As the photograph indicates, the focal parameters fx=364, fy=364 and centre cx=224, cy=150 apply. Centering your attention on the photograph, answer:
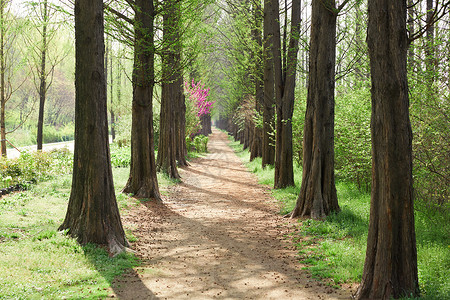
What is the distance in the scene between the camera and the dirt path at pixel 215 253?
14.8ft

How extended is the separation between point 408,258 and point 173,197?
8307mm

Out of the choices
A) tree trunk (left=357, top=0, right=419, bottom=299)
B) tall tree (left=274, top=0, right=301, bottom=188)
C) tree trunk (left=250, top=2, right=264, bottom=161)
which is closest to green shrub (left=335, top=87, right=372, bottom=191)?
tall tree (left=274, top=0, right=301, bottom=188)

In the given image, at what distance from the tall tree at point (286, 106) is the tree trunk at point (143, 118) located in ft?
13.3

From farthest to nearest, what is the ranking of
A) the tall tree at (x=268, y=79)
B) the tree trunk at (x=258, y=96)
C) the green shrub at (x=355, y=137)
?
the tree trunk at (x=258, y=96)
the tall tree at (x=268, y=79)
the green shrub at (x=355, y=137)

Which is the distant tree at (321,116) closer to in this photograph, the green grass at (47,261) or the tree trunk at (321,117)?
the tree trunk at (321,117)

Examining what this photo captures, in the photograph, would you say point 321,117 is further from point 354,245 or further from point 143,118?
point 143,118

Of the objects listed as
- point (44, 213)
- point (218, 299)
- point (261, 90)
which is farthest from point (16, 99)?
point (218, 299)

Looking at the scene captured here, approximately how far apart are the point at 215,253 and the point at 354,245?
227cm

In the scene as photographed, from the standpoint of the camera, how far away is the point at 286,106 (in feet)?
38.2

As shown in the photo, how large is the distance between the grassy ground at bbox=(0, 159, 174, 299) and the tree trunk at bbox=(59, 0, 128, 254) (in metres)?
0.49

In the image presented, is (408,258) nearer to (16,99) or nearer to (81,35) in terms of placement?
(81,35)

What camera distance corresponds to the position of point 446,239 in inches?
219

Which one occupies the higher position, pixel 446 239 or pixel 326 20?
pixel 326 20

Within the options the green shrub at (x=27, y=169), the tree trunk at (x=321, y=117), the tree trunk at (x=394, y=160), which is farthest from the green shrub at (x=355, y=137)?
the green shrub at (x=27, y=169)
